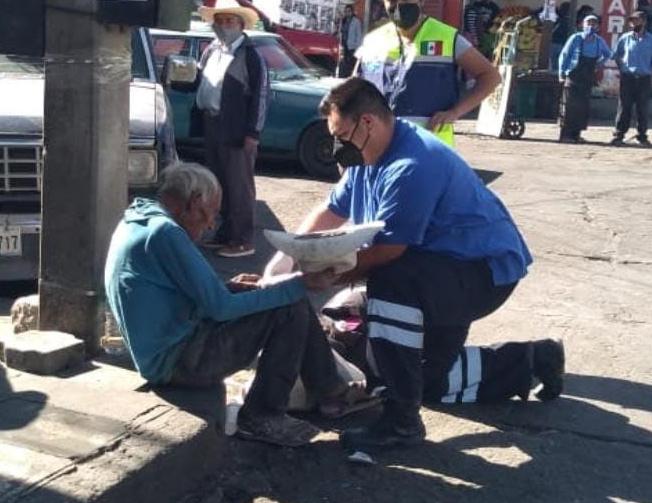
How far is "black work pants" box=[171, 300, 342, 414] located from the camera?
4.19 metres

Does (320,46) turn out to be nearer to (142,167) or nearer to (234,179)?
(234,179)

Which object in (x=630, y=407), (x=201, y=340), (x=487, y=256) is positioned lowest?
(x=630, y=407)

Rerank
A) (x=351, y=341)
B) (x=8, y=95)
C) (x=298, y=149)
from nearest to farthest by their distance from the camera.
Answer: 1. (x=351, y=341)
2. (x=8, y=95)
3. (x=298, y=149)

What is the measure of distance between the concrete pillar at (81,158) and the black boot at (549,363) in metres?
1.89

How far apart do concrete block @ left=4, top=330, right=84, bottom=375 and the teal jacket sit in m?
0.46

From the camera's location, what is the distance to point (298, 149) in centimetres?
1173

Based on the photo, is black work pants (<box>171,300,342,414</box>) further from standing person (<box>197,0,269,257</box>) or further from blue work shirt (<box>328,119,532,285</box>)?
standing person (<box>197,0,269,257</box>)

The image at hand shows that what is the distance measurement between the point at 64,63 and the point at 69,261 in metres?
0.80

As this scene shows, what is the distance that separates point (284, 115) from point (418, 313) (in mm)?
7398

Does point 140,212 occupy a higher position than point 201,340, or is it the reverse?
point 140,212

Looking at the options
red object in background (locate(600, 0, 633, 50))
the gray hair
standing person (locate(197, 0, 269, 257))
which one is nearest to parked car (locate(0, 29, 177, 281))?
standing person (locate(197, 0, 269, 257))

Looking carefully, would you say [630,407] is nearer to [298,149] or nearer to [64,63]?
[64,63]

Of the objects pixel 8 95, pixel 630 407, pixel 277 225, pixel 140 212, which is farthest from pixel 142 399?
pixel 277 225

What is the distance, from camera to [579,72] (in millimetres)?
16531
